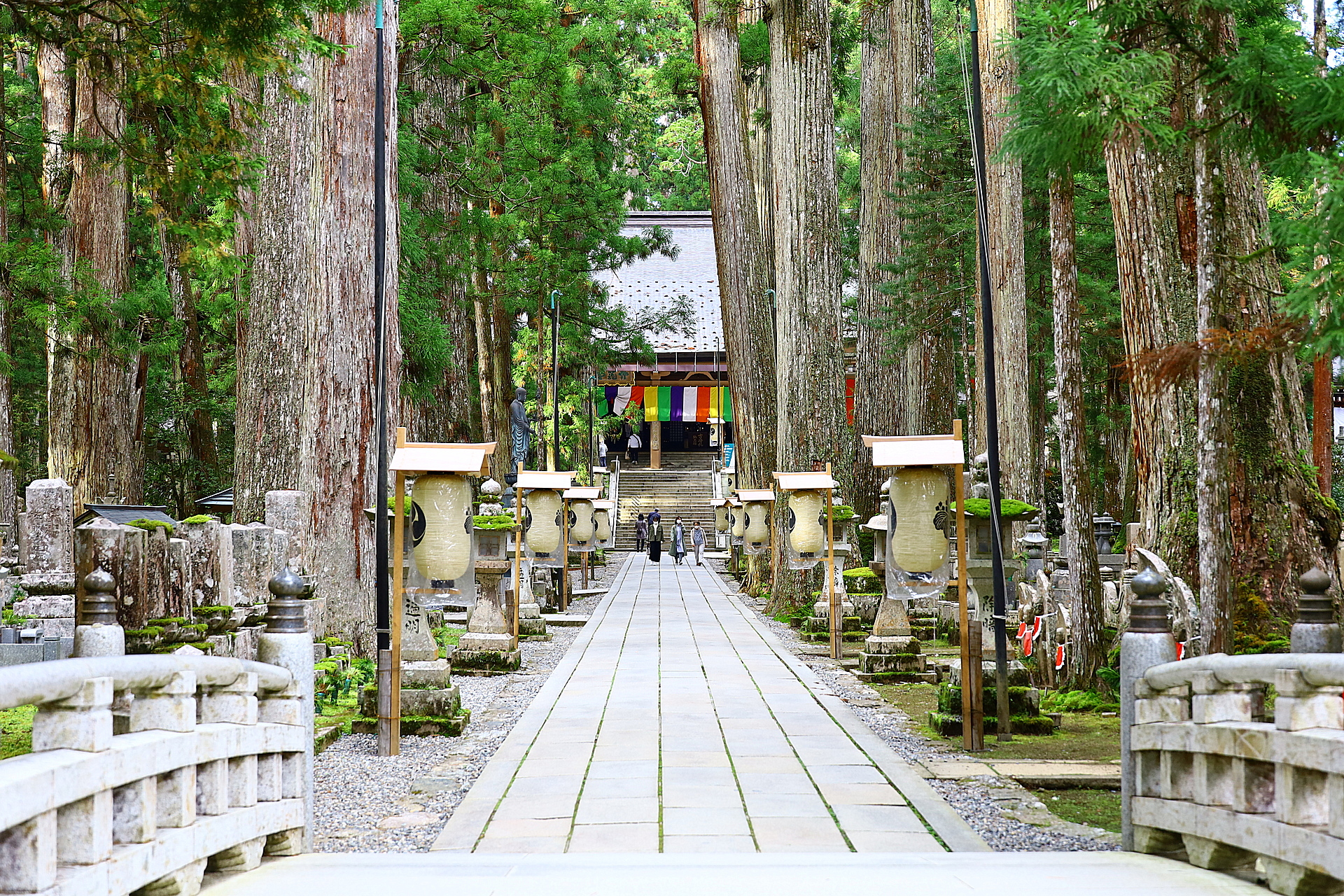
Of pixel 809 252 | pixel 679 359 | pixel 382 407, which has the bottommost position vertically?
pixel 382 407

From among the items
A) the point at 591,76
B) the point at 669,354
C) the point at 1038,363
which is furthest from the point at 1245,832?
the point at 669,354

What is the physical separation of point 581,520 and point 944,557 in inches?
430

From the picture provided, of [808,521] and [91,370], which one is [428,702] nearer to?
[808,521]

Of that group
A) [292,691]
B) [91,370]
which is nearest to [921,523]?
[292,691]

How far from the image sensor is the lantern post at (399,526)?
685cm

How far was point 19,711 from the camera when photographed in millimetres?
8242

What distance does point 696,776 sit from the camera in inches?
237

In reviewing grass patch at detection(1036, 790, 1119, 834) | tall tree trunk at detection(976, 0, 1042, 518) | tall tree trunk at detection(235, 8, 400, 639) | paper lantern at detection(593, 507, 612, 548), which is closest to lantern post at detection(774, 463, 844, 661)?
tall tree trunk at detection(976, 0, 1042, 518)

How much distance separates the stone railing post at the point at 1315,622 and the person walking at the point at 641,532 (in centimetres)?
3008

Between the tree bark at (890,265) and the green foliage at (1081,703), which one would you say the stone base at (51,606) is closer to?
the green foliage at (1081,703)

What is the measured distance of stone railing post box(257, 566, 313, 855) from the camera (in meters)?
4.71

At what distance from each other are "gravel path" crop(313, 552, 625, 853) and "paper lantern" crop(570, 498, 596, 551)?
847 cm

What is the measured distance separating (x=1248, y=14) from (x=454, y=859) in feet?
15.6

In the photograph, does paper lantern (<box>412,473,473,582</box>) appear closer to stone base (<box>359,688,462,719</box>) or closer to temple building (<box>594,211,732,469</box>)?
stone base (<box>359,688,462,719</box>)
